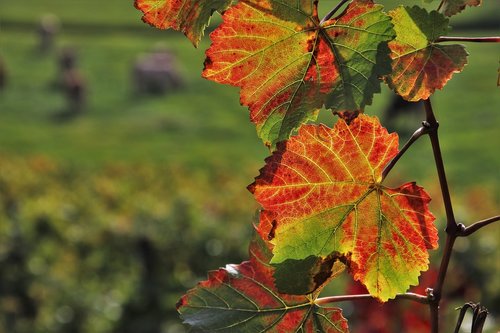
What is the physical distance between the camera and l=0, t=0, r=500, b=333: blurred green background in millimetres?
5789

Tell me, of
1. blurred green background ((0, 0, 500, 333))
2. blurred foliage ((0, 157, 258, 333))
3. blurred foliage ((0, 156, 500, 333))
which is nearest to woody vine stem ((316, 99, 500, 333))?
blurred green background ((0, 0, 500, 333))

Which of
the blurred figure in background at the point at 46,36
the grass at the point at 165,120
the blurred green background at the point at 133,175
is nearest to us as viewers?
the blurred green background at the point at 133,175

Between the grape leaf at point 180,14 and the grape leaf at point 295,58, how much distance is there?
15 mm

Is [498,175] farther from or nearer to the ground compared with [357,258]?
nearer to the ground

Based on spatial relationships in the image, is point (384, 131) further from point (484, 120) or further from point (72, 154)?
point (484, 120)

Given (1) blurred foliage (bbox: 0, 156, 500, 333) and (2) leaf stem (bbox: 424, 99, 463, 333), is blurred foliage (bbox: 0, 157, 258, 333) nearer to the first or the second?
(1) blurred foliage (bbox: 0, 156, 500, 333)

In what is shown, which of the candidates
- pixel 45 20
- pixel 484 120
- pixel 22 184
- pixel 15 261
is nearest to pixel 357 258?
pixel 15 261

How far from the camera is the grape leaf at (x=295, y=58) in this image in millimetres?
587

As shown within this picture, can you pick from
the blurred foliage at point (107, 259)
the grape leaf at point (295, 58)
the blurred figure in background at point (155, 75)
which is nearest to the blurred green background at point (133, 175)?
the blurred foliage at point (107, 259)

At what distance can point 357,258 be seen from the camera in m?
0.65

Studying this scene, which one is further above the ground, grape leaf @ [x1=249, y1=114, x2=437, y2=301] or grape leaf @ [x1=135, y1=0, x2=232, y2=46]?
grape leaf @ [x1=135, y1=0, x2=232, y2=46]

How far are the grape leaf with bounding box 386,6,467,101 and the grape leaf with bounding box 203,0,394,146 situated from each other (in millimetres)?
29

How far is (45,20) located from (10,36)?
2.40 m

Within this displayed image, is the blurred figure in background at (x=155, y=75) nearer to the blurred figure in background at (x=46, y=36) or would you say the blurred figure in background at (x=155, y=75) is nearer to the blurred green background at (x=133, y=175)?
the blurred green background at (x=133, y=175)
